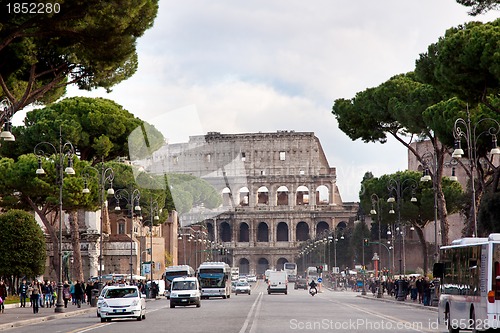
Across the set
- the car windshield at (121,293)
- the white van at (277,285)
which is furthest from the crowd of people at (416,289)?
the car windshield at (121,293)

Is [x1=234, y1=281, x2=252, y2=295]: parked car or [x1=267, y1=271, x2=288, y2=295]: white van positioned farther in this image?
[x1=234, y1=281, x2=252, y2=295]: parked car

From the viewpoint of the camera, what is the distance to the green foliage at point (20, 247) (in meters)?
58.8

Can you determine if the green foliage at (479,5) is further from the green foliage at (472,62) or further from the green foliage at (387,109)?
the green foliage at (387,109)

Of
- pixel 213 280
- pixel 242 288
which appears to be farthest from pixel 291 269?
pixel 213 280

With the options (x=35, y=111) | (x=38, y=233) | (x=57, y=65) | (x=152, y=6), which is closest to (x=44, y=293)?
(x=38, y=233)

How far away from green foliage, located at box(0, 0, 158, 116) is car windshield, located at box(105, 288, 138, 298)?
780 centimetres

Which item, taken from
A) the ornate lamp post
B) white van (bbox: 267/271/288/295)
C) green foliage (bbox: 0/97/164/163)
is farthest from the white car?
white van (bbox: 267/271/288/295)

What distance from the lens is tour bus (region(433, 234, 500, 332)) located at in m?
21.5

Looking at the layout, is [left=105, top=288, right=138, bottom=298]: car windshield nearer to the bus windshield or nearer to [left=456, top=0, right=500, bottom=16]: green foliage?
[left=456, top=0, right=500, bottom=16]: green foliage

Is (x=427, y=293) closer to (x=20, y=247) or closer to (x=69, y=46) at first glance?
(x=20, y=247)

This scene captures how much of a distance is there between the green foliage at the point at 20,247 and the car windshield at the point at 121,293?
23.2m

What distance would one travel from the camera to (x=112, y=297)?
36469mm

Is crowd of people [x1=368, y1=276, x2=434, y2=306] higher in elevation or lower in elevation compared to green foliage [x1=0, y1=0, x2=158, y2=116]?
lower

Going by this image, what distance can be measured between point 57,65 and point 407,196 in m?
50.1
